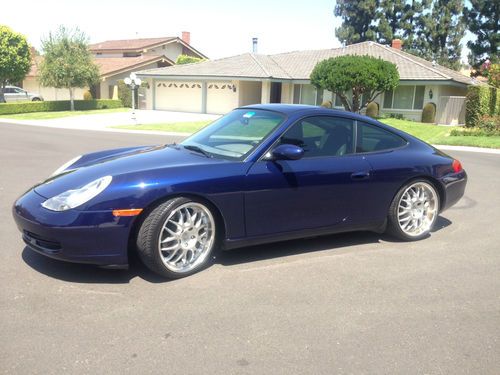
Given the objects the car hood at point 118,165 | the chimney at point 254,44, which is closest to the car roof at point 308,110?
the car hood at point 118,165

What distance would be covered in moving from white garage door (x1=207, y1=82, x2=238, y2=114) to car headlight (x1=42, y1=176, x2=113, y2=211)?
95.1ft

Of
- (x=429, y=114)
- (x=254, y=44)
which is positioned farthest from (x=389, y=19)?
(x=429, y=114)

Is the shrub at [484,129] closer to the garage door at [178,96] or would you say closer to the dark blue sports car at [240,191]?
the dark blue sports car at [240,191]

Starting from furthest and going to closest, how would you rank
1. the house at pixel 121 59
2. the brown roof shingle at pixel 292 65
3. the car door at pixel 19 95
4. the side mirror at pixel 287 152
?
the house at pixel 121 59 → the car door at pixel 19 95 → the brown roof shingle at pixel 292 65 → the side mirror at pixel 287 152

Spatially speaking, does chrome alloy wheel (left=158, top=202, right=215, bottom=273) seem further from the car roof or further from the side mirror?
the car roof

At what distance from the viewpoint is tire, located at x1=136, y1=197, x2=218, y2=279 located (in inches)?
149

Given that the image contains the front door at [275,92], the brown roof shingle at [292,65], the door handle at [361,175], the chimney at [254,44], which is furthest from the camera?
the chimney at [254,44]

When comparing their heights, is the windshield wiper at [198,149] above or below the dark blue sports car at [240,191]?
above

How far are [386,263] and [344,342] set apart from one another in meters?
1.63

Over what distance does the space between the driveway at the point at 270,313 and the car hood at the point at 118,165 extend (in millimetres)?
692

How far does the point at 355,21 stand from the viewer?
51.9 meters

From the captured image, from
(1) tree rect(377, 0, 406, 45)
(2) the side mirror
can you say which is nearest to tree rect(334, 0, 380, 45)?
(1) tree rect(377, 0, 406, 45)

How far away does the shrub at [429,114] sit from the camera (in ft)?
85.1

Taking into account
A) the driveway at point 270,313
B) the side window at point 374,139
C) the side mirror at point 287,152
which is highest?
the side window at point 374,139
